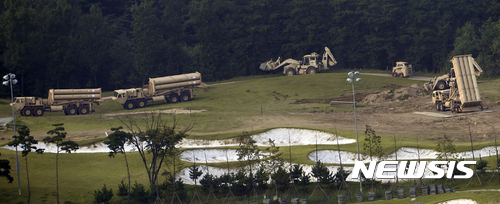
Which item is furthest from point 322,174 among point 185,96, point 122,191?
point 185,96

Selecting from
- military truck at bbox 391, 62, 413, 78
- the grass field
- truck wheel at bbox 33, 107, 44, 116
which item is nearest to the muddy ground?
the grass field

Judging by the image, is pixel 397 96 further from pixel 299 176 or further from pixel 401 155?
pixel 299 176

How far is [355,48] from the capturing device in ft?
363

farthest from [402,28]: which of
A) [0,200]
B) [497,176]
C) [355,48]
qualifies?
[0,200]

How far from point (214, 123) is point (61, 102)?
2620 centimetres

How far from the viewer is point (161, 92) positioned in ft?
264

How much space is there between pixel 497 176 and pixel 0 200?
36422mm

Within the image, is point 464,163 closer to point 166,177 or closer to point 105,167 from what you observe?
point 166,177

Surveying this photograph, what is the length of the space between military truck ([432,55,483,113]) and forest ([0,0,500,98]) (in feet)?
126

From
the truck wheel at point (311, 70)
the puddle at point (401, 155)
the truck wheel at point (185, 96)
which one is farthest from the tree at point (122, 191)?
the truck wheel at point (311, 70)

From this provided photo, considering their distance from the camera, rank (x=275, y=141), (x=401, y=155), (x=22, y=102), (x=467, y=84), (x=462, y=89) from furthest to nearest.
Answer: (x=22, y=102) < (x=467, y=84) < (x=462, y=89) < (x=275, y=141) < (x=401, y=155)

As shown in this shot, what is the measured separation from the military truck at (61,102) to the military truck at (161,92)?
3.92 m

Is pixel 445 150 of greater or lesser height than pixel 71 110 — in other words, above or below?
below

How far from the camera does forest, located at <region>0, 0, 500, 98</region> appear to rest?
98.1 meters
